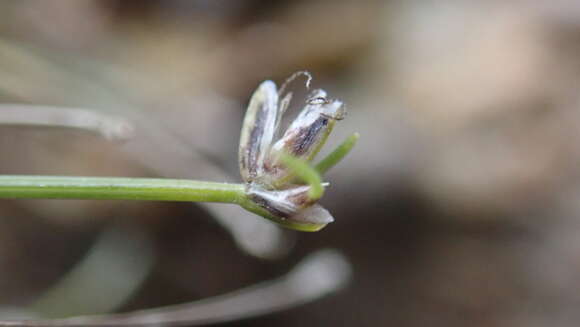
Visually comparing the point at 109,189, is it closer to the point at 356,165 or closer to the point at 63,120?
the point at 63,120

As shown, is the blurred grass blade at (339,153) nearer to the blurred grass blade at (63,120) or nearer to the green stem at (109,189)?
the green stem at (109,189)

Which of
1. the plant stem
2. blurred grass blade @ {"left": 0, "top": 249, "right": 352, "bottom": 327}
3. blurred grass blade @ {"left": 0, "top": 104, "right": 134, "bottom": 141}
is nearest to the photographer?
the plant stem

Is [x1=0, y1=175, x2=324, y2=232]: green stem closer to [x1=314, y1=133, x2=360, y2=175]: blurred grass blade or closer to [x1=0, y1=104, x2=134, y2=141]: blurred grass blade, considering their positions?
[x1=314, y1=133, x2=360, y2=175]: blurred grass blade

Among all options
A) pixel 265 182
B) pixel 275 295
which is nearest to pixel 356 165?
pixel 275 295


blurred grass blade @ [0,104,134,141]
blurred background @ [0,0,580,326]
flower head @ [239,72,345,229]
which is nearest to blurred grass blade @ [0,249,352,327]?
blurred background @ [0,0,580,326]

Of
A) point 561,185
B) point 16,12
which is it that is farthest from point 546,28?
point 16,12

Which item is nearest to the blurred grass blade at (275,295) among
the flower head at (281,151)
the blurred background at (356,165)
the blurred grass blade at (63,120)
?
the blurred background at (356,165)

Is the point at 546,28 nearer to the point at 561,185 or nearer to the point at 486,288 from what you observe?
the point at 561,185
